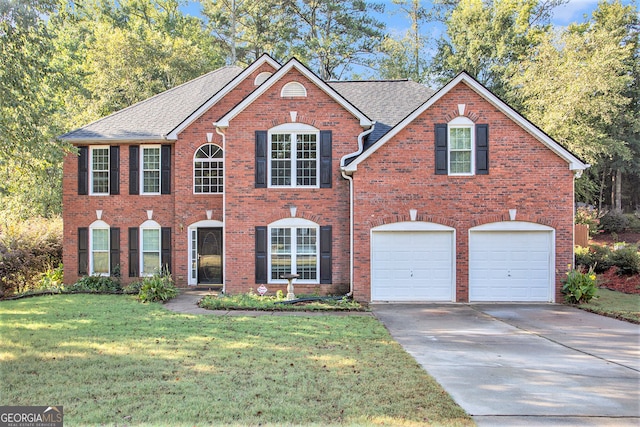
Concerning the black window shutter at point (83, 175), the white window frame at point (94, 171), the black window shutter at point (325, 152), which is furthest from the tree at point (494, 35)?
the black window shutter at point (83, 175)

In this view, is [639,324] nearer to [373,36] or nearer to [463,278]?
[463,278]

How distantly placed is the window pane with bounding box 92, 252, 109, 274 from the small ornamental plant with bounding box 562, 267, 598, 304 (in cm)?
1540

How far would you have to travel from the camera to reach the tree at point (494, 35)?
32.3 metres

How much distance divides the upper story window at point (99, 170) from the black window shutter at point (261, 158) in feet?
20.8

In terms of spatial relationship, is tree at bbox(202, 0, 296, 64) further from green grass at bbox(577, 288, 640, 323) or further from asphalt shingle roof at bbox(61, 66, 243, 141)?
green grass at bbox(577, 288, 640, 323)

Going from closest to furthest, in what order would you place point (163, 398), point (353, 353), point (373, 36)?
point (163, 398) < point (353, 353) < point (373, 36)

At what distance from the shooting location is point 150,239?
16.3 metres

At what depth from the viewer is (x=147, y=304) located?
492 inches

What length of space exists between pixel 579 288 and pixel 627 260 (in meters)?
6.50

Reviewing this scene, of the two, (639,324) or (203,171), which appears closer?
(639,324)

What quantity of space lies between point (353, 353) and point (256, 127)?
879cm

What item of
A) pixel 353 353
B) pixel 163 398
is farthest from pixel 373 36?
pixel 163 398

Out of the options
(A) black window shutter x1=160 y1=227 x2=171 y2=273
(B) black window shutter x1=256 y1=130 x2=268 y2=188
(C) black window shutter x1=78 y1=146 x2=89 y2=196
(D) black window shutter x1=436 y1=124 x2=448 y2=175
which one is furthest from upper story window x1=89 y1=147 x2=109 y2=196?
(D) black window shutter x1=436 y1=124 x2=448 y2=175

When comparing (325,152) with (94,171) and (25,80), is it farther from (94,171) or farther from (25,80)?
(94,171)
